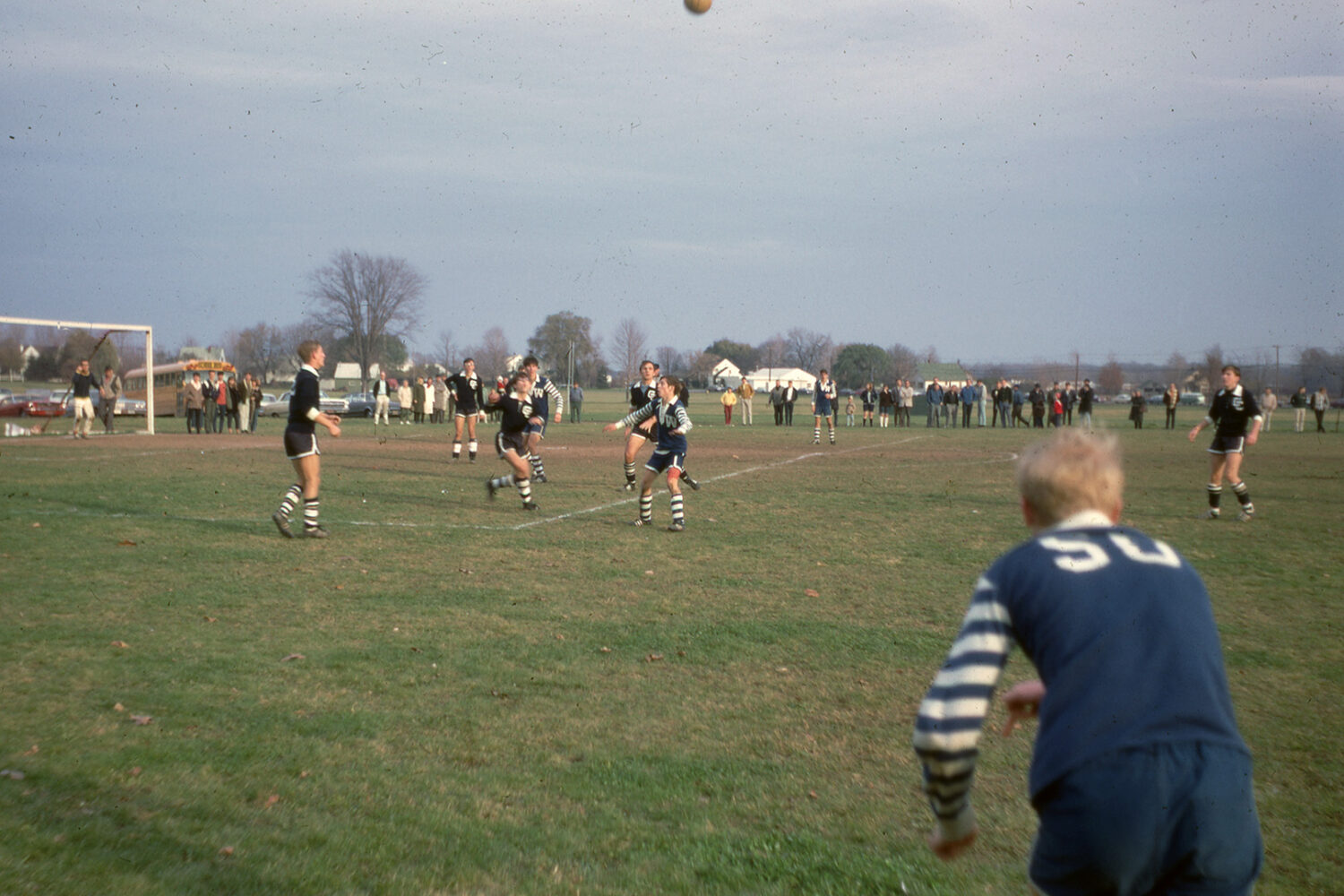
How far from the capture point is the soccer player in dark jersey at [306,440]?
12.1 metres

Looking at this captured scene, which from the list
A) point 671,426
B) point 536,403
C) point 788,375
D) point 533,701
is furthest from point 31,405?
point 788,375

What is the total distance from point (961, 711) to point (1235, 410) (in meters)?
14.2

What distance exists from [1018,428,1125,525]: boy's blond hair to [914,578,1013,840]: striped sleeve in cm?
26

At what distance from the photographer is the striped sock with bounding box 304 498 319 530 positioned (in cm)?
1241

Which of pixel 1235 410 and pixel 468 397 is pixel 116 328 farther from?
pixel 1235 410

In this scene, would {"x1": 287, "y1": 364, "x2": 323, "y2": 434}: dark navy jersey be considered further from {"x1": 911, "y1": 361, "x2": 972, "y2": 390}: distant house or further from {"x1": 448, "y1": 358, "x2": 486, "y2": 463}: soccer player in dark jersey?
{"x1": 911, "y1": 361, "x2": 972, "y2": 390}: distant house

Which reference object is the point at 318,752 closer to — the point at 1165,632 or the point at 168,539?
the point at 1165,632

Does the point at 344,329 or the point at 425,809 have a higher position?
the point at 344,329

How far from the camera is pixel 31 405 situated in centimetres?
4591

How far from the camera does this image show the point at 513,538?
41.5 ft

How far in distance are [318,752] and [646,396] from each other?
1356cm

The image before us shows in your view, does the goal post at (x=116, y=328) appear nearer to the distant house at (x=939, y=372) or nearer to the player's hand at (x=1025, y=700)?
the player's hand at (x=1025, y=700)

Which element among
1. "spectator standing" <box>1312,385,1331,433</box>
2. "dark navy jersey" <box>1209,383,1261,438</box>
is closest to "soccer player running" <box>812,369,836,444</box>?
"dark navy jersey" <box>1209,383,1261,438</box>

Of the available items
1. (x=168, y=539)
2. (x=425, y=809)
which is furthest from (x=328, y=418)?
(x=425, y=809)
